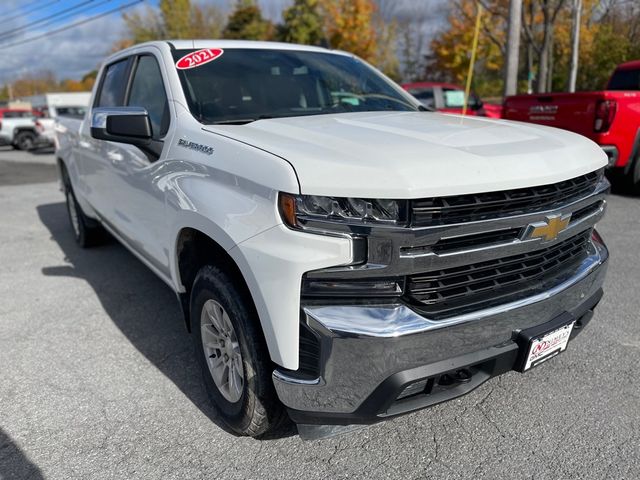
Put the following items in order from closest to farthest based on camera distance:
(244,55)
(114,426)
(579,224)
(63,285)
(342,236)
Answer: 1. (342,236)
2. (579,224)
3. (114,426)
4. (244,55)
5. (63,285)

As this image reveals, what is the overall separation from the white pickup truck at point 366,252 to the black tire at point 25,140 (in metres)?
22.3

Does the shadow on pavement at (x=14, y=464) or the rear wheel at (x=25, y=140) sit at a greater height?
the shadow on pavement at (x=14, y=464)

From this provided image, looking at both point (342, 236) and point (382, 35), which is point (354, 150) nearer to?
point (342, 236)

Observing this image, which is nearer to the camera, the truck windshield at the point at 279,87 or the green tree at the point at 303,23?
the truck windshield at the point at 279,87

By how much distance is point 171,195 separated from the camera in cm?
271

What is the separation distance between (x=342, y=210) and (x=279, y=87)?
1.72 meters

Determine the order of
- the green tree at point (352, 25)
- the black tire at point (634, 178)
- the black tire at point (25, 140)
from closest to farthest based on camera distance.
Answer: the black tire at point (634, 178) → the black tire at point (25, 140) → the green tree at point (352, 25)

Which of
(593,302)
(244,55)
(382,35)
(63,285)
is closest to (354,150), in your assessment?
(593,302)

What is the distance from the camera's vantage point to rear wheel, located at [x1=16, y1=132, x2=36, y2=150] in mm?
21859

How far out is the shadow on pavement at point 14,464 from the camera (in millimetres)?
2309

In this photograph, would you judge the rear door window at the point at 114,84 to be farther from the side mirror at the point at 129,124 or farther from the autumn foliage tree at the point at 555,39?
the autumn foliage tree at the point at 555,39

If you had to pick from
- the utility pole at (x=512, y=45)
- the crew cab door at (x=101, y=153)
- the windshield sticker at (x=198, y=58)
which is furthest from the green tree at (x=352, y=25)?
the windshield sticker at (x=198, y=58)

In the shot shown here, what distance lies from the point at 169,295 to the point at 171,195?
6.24 ft

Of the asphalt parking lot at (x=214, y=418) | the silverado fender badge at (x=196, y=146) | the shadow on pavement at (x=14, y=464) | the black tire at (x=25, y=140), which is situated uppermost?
the silverado fender badge at (x=196, y=146)
